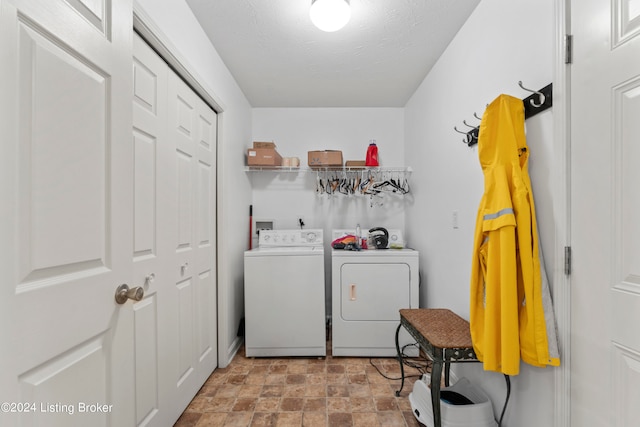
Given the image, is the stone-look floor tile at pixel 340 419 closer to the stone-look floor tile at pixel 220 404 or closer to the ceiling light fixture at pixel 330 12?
the stone-look floor tile at pixel 220 404

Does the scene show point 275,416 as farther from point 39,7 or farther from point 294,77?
point 294,77

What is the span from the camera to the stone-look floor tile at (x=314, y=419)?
5.37ft

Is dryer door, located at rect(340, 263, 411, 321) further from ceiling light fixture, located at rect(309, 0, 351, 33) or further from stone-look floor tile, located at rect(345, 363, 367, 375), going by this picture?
ceiling light fixture, located at rect(309, 0, 351, 33)

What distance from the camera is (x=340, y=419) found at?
1.67 metres

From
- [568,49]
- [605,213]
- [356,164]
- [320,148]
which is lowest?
[605,213]

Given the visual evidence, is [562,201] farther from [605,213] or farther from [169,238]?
[169,238]

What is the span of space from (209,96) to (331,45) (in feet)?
3.11

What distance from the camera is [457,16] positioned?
1747mm

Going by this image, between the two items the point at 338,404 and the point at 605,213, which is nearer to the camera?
the point at 605,213

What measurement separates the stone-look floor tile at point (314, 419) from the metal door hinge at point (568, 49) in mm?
2105

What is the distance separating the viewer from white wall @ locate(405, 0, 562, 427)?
3.93ft

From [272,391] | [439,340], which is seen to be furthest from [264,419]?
[439,340]

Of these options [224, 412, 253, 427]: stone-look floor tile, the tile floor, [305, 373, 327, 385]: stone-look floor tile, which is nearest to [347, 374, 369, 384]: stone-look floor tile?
the tile floor

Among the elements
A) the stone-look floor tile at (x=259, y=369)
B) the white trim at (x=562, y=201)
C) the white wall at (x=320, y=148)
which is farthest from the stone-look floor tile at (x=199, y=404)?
Answer: the white trim at (x=562, y=201)
